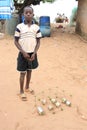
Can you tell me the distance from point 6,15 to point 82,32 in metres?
2.82

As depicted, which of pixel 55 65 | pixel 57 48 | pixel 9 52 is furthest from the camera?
pixel 57 48

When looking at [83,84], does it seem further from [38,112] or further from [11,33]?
[11,33]

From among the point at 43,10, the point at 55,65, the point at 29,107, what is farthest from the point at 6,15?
the point at 43,10

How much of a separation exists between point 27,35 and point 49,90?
127 centimetres

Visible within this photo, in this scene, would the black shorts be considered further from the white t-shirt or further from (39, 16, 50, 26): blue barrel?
(39, 16, 50, 26): blue barrel

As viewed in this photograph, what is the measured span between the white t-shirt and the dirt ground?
0.90 meters

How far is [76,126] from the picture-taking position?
4.52 m

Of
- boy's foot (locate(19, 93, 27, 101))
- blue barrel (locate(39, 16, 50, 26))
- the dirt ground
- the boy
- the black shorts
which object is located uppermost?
the boy

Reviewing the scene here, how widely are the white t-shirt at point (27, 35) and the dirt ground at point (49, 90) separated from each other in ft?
2.97

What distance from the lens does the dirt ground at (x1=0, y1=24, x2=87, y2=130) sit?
4605 millimetres

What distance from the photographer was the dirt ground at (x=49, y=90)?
4605mm

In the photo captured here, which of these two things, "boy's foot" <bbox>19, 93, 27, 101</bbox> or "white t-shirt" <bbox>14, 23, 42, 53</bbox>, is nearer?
"white t-shirt" <bbox>14, 23, 42, 53</bbox>

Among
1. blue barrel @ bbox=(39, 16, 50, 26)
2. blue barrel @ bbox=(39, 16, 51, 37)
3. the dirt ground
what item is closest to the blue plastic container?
blue barrel @ bbox=(39, 16, 51, 37)

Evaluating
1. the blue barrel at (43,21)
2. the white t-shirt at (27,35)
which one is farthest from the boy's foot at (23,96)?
the blue barrel at (43,21)
